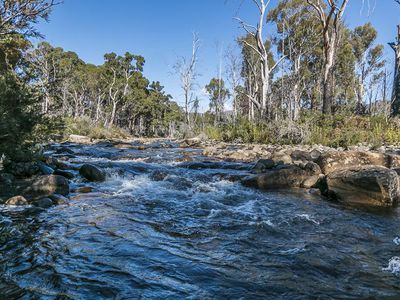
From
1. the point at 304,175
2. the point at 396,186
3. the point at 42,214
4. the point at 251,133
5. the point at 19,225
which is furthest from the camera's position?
the point at 251,133

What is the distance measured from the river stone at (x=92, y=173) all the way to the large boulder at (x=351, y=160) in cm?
552

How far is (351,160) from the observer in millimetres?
8102

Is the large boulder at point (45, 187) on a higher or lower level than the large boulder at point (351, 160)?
lower

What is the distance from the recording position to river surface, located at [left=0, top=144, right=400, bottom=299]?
287 cm

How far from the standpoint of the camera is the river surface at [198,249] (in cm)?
287

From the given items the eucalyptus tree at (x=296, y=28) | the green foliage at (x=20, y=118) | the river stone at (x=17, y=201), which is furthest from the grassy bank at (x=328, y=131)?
the eucalyptus tree at (x=296, y=28)

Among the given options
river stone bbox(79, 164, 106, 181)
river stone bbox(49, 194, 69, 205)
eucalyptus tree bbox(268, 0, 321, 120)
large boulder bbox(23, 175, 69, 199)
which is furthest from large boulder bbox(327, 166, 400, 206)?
eucalyptus tree bbox(268, 0, 321, 120)

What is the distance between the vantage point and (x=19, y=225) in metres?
4.34

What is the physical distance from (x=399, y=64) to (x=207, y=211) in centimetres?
2872

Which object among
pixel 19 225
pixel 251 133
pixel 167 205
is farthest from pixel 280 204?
pixel 251 133

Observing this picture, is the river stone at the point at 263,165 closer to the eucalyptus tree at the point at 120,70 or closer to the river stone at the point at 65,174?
the river stone at the point at 65,174

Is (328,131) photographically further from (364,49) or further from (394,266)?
(364,49)

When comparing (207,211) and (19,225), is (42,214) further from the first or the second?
(207,211)

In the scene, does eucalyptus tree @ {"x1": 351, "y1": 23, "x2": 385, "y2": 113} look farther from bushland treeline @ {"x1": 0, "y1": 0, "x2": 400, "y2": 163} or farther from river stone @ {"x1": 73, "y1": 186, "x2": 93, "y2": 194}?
river stone @ {"x1": 73, "y1": 186, "x2": 93, "y2": 194}
